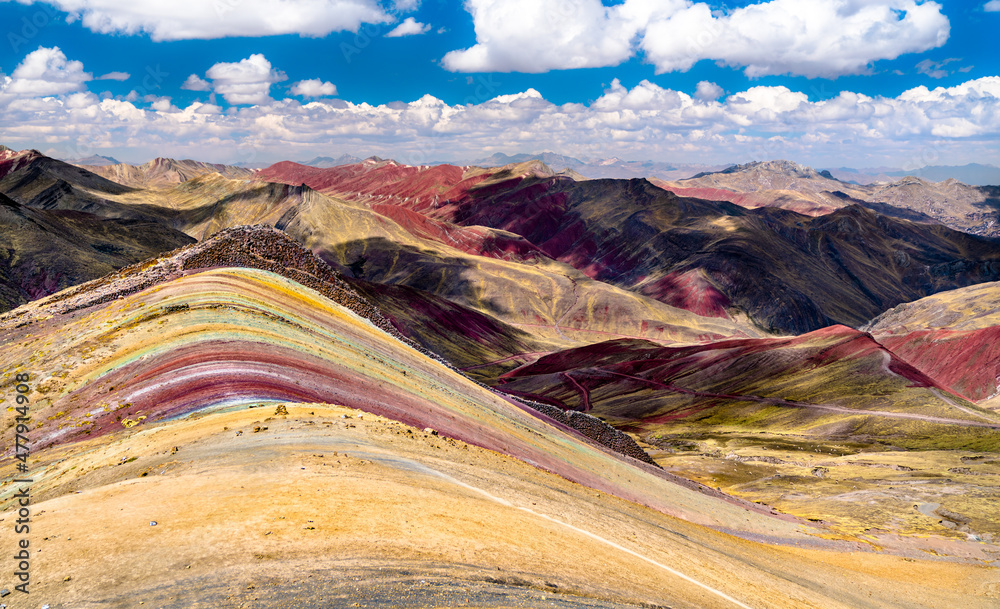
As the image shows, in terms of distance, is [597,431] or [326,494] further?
[597,431]

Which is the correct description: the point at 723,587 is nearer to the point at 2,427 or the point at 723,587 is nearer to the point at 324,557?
the point at 324,557

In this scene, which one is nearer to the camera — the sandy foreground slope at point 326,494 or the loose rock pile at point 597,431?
the sandy foreground slope at point 326,494

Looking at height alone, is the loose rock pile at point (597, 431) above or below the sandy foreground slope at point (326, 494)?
below

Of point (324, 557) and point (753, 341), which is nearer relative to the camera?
point (324, 557)

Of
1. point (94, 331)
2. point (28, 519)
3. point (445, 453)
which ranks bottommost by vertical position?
point (445, 453)

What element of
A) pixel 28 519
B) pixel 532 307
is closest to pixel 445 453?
pixel 28 519

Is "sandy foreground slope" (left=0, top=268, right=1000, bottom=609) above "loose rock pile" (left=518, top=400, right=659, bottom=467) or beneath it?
above

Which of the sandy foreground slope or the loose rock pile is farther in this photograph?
the loose rock pile

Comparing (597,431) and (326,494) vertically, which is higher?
(326,494)
